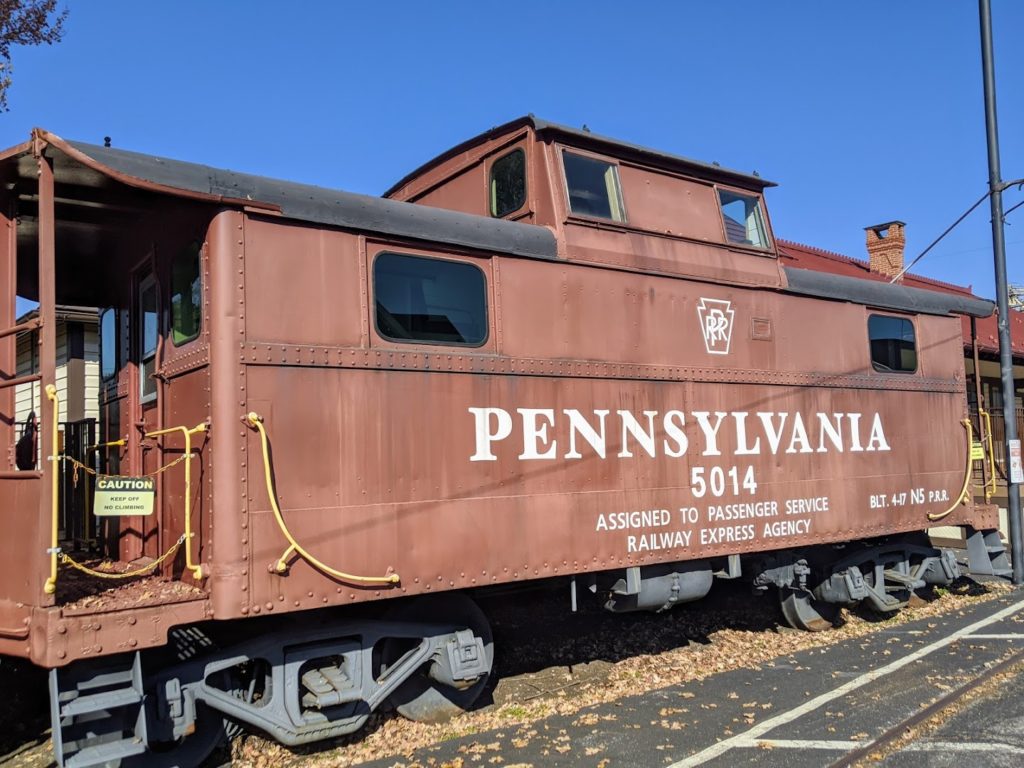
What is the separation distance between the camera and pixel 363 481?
4.86 m

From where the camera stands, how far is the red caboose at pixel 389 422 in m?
4.39

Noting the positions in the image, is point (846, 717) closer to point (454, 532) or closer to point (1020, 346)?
point (454, 532)

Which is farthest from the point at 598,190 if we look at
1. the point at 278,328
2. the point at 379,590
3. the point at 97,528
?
the point at 97,528

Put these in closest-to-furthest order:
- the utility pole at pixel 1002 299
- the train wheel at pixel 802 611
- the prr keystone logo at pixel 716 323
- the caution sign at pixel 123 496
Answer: the caution sign at pixel 123 496 < the prr keystone logo at pixel 716 323 < the train wheel at pixel 802 611 < the utility pole at pixel 1002 299

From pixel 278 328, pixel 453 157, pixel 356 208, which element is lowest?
pixel 278 328

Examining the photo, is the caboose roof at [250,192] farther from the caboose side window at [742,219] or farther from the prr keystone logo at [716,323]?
the caboose side window at [742,219]

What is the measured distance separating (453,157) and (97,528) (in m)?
4.23

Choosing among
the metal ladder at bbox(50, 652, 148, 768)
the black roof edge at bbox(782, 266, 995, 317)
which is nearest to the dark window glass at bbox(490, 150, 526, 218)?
the black roof edge at bbox(782, 266, 995, 317)

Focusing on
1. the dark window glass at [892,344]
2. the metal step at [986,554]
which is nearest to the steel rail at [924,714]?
the metal step at [986,554]

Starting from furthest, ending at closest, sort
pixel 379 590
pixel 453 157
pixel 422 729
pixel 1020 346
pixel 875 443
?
1. pixel 1020 346
2. pixel 875 443
3. pixel 453 157
4. pixel 422 729
5. pixel 379 590

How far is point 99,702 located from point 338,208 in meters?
2.90

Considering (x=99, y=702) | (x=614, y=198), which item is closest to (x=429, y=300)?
(x=614, y=198)

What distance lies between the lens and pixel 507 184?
21.7 feet

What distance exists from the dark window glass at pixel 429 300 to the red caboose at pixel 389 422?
2 cm
